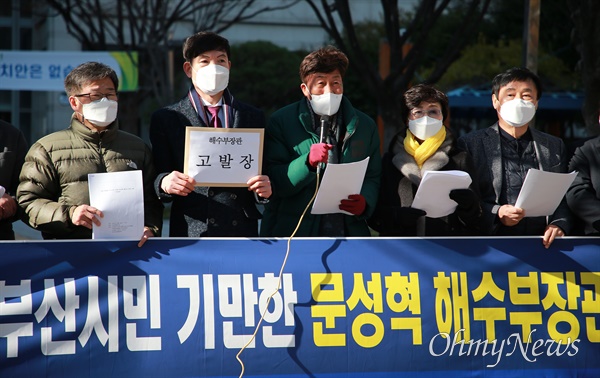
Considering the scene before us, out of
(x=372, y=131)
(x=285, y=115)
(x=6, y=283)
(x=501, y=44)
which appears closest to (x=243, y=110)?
(x=285, y=115)

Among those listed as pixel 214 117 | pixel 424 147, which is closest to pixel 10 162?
pixel 214 117

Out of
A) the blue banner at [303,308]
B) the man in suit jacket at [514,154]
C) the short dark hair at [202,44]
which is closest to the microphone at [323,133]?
the blue banner at [303,308]

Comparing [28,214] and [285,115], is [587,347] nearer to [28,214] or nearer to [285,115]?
[285,115]

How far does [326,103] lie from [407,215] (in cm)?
81

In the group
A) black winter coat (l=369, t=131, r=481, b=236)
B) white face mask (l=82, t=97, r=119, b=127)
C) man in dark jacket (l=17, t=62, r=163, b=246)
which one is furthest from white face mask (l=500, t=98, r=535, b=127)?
white face mask (l=82, t=97, r=119, b=127)

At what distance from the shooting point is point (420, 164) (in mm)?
4941

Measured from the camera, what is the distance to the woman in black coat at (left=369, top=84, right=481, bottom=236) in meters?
4.89

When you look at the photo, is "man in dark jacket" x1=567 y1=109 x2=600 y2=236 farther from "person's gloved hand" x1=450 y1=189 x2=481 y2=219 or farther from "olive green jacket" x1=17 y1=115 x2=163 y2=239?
"olive green jacket" x1=17 y1=115 x2=163 y2=239

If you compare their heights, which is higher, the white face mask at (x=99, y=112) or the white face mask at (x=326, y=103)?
the white face mask at (x=326, y=103)

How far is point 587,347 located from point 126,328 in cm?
258

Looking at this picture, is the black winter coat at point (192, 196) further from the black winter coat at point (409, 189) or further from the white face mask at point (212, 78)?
the black winter coat at point (409, 189)

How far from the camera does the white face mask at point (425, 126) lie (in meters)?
4.91

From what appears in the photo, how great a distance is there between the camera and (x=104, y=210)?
4.25 metres

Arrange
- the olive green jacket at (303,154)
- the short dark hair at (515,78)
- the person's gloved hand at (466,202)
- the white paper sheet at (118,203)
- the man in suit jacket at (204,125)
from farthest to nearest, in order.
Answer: the short dark hair at (515,78) → the olive green jacket at (303,154) → the man in suit jacket at (204,125) → the person's gloved hand at (466,202) → the white paper sheet at (118,203)
